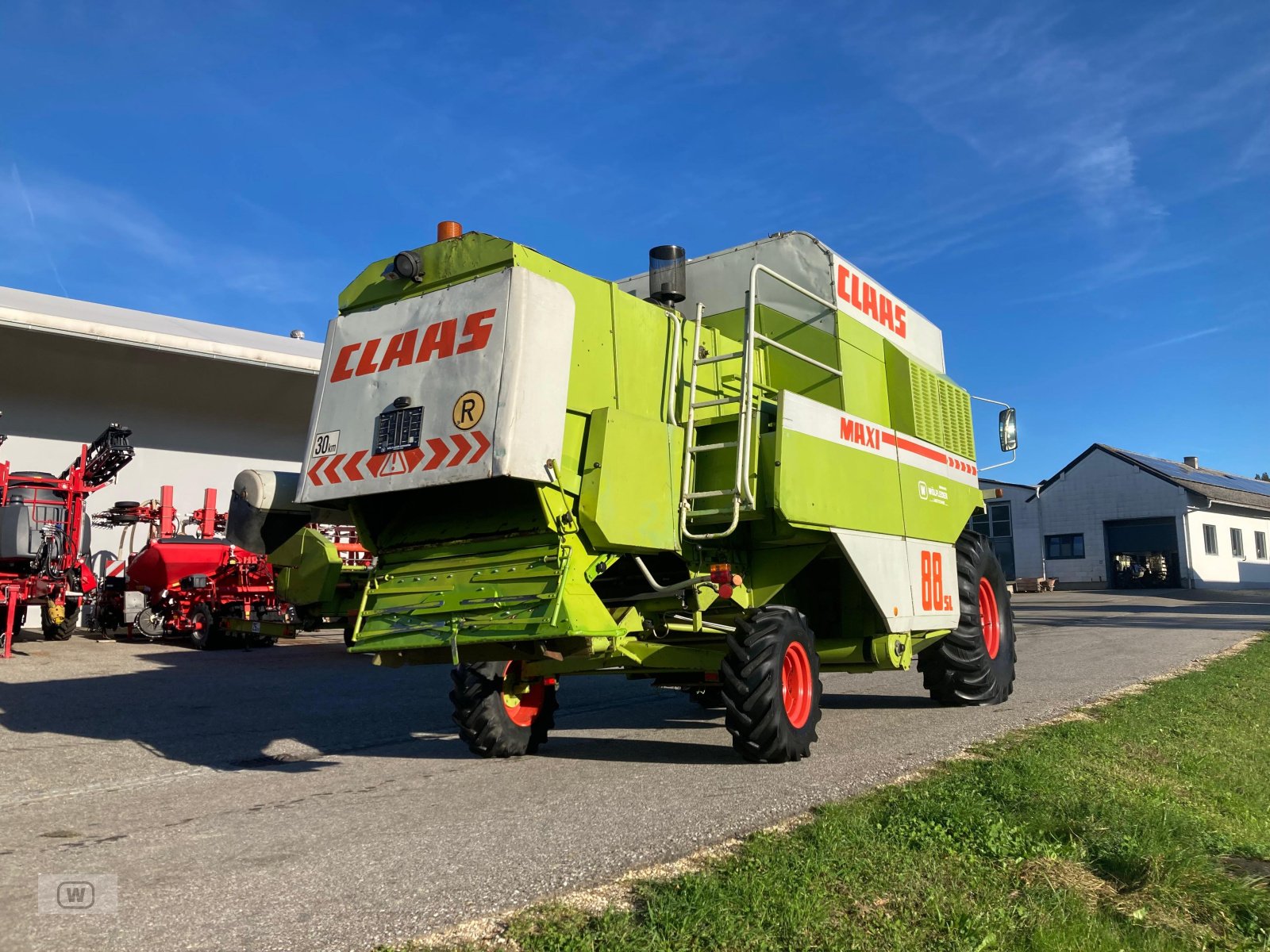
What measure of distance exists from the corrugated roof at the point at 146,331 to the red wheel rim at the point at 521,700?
16.2 metres

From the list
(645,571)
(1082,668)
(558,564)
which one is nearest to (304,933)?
(558,564)

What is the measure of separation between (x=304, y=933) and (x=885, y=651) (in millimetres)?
5450

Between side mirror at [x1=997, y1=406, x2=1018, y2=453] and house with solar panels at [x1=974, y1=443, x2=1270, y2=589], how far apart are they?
1385 inches

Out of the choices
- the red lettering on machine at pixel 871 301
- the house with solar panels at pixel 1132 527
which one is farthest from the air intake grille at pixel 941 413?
the house with solar panels at pixel 1132 527

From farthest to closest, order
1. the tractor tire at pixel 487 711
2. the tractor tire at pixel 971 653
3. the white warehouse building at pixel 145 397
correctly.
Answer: the white warehouse building at pixel 145 397
the tractor tire at pixel 971 653
the tractor tire at pixel 487 711

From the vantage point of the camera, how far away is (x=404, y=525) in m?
6.80

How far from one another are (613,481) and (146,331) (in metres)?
18.0

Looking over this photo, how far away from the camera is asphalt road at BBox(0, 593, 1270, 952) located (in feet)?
12.4

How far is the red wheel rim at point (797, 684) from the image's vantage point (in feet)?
22.7

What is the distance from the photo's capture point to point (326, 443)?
22.0ft

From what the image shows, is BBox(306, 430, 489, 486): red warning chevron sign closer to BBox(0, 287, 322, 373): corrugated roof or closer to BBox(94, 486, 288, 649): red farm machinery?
BBox(94, 486, 288, 649): red farm machinery

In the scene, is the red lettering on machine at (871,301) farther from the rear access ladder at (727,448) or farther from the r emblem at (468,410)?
the r emblem at (468,410)

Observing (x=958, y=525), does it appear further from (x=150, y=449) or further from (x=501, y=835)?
(x=150, y=449)

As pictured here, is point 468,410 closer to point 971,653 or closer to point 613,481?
point 613,481
